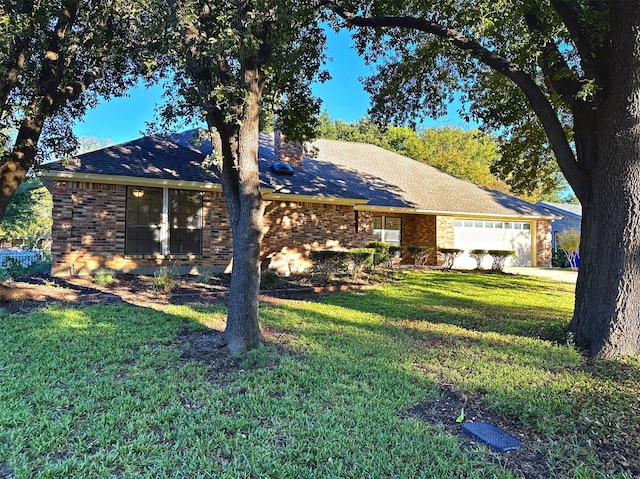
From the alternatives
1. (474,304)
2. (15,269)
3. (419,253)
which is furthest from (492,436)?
(419,253)

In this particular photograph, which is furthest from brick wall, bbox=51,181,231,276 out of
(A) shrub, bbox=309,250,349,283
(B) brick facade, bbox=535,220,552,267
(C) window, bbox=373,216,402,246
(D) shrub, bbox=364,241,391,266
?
(B) brick facade, bbox=535,220,552,267

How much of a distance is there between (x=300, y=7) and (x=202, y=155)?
8.48m

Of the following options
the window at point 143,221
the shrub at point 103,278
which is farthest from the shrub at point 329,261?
the shrub at point 103,278

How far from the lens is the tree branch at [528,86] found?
604 cm

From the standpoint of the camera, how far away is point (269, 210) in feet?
46.6

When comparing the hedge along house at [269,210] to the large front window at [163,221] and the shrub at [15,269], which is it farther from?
the shrub at [15,269]

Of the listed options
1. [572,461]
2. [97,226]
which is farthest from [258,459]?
Answer: [97,226]

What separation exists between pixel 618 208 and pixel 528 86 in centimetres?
230

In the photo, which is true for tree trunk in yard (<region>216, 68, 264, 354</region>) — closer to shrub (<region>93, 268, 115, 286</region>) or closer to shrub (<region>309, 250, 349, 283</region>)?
shrub (<region>93, 268, 115, 286</region>)

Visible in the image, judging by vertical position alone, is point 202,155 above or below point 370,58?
below

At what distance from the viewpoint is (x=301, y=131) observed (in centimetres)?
966

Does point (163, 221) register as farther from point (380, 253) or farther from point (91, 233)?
point (380, 253)

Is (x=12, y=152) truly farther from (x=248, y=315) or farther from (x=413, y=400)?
(x=413, y=400)

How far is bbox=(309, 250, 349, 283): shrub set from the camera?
11.8 meters
